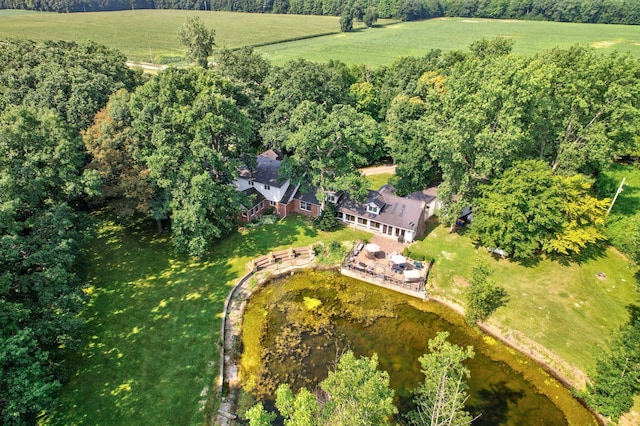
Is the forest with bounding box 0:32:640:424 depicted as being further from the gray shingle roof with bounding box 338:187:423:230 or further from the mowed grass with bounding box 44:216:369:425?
the gray shingle roof with bounding box 338:187:423:230

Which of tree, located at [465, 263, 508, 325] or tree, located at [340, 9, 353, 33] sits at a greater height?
tree, located at [340, 9, 353, 33]

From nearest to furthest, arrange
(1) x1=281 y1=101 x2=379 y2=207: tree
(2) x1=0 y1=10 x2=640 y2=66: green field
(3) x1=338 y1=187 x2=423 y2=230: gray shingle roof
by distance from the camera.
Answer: (1) x1=281 y1=101 x2=379 y2=207: tree < (3) x1=338 y1=187 x2=423 y2=230: gray shingle roof < (2) x1=0 y1=10 x2=640 y2=66: green field

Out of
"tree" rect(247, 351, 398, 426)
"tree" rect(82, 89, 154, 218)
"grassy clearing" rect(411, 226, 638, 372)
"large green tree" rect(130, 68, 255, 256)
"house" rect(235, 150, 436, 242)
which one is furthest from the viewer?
"house" rect(235, 150, 436, 242)

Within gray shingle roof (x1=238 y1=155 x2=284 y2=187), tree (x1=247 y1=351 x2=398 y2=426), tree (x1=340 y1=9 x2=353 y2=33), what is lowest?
gray shingle roof (x1=238 y1=155 x2=284 y2=187)

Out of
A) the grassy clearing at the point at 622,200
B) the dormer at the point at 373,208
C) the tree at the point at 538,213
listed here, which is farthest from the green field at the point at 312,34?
the tree at the point at 538,213

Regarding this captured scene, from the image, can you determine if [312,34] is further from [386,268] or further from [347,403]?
[347,403]

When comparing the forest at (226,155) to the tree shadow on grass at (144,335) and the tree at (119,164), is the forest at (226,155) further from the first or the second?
the tree shadow on grass at (144,335)

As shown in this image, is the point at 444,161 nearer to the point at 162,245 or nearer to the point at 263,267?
the point at 263,267

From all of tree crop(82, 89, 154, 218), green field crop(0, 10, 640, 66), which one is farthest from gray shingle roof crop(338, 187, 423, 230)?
green field crop(0, 10, 640, 66)
